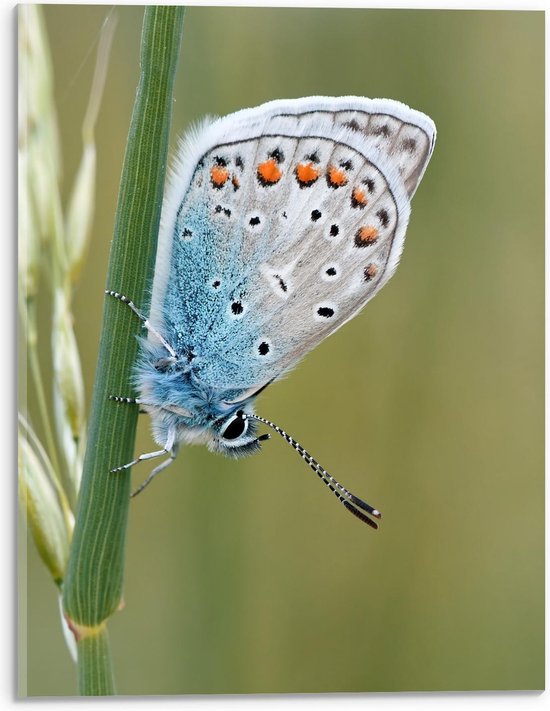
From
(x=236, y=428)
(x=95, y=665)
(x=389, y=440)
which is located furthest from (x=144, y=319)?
(x=389, y=440)

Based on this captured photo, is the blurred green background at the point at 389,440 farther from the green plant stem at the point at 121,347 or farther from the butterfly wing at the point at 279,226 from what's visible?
the green plant stem at the point at 121,347

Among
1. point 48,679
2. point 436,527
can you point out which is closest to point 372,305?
point 436,527

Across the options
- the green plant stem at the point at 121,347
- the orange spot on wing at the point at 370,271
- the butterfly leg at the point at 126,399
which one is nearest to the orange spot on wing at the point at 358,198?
the orange spot on wing at the point at 370,271

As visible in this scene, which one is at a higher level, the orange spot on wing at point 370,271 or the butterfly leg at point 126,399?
the orange spot on wing at point 370,271

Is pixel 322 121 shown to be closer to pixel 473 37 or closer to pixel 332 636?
pixel 473 37

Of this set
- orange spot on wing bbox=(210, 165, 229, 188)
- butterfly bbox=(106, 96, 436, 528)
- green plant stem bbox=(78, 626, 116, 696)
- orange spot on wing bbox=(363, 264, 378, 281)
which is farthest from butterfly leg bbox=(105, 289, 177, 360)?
green plant stem bbox=(78, 626, 116, 696)
